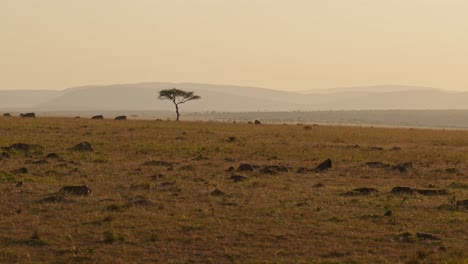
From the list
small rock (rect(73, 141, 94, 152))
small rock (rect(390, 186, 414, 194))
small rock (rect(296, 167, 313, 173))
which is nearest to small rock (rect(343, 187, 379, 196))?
small rock (rect(390, 186, 414, 194))

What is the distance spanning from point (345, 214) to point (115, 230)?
553 cm

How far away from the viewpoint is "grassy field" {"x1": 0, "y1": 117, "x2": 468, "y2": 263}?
1370 centimetres

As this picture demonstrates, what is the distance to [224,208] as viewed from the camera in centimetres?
1780

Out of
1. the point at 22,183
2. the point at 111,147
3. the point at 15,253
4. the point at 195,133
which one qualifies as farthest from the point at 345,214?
the point at 195,133

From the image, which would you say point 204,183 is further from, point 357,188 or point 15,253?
point 15,253

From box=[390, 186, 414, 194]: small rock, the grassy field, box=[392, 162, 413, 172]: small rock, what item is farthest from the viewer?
box=[392, 162, 413, 172]: small rock

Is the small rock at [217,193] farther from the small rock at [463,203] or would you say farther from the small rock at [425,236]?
the small rock at [425,236]

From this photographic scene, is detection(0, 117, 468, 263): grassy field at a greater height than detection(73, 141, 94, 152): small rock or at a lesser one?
lesser

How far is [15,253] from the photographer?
13.2 meters

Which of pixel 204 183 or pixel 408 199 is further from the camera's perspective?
pixel 204 183

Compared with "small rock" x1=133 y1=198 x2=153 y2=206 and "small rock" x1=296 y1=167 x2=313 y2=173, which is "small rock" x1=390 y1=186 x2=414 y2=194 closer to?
"small rock" x1=296 y1=167 x2=313 y2=173

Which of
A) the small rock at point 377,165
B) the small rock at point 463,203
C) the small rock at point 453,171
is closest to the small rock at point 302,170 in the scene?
the small rock at point 377,165

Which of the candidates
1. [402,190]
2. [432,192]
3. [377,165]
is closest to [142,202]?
[402,190]

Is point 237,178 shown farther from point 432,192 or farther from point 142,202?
point 432,192
